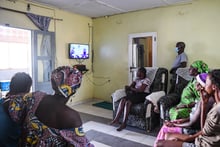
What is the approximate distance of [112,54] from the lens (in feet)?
16.4

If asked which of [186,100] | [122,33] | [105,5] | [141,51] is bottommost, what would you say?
[186,100]

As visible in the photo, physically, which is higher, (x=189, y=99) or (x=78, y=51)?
(x=78, y=51)

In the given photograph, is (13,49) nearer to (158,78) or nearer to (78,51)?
(78,51)

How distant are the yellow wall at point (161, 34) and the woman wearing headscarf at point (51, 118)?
3.22 meters

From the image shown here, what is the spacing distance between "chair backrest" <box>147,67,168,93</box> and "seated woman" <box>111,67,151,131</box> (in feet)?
0.39

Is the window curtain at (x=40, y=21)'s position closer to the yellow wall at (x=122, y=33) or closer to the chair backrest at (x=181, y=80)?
the yellow wall at (x=122, y=33)

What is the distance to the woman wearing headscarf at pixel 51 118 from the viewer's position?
3.84 ft

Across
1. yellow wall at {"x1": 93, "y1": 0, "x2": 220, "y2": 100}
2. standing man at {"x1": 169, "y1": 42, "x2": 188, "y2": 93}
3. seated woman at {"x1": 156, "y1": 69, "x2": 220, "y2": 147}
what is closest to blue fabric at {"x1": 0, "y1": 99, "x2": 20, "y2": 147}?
seated woman at {"x1": 156, "y1": 69, "x2": 220, "y2": 147}

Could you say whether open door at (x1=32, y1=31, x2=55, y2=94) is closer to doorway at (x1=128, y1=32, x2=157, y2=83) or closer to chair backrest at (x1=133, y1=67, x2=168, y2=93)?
doorway at (x1=128, y1=32, x2=157, y2=83)

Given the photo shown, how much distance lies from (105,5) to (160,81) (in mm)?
2008

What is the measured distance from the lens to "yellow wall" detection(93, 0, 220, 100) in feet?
11.8

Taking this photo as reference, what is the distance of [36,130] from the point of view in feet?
3.94

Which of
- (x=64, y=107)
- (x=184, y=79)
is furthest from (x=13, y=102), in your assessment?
(x=184, y=79)

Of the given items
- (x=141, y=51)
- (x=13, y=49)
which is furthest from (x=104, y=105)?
(x=13, y=49)
